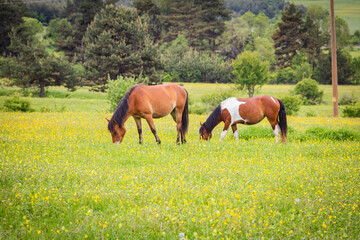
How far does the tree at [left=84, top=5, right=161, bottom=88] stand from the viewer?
127 ft

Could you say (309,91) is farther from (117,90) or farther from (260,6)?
(260,6)

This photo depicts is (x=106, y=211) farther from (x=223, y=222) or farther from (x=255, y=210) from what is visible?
(x=255, y=210)

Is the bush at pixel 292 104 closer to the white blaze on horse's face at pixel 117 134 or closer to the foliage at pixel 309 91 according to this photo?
the foliage at pixel 309 91

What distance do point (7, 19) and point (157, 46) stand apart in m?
32.8

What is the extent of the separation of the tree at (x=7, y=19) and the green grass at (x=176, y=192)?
183ft

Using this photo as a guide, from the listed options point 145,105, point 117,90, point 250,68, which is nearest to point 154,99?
point 145,105

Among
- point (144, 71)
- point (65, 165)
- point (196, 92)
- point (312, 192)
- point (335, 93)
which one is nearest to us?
point (312, 192)

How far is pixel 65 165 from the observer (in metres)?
8.68

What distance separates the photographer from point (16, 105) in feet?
82.0

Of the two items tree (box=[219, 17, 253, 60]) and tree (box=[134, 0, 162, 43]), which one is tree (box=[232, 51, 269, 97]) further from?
tree (box=[219, 17, 253, 60])

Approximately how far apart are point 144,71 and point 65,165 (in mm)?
33101

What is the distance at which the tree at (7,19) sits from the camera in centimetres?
5875

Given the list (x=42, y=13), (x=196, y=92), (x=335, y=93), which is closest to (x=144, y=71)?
(x=196, y=92)

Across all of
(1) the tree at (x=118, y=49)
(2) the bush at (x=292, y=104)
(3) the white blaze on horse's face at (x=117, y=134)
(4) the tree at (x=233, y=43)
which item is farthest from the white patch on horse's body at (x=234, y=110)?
(4) the tree at (x=233, y=43)
